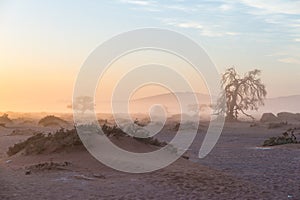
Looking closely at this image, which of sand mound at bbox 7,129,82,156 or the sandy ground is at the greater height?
sand mound at bbox 7,129,82,156

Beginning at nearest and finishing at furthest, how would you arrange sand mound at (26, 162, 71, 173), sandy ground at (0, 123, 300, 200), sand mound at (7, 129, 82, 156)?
1. sandy ground at (0, 123, 300, 200)
2. sand mound at (26, 162, 71, 173)
3. sand mound at (7, 129, 82, 156)

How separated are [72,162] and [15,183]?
13.7ft

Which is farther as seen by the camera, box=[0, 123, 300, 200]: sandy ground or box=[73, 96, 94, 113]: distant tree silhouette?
box=[73, 96, 94, 113]: distant tree silhouette

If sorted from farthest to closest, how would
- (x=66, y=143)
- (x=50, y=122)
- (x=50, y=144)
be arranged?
1. (x=50, y=122)
2. (x=50, y=144)
3. (x=66, y=143)

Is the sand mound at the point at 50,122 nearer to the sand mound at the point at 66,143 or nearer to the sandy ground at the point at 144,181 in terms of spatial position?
the sand mound at the point at 66,143

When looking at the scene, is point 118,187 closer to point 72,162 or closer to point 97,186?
point 97,186

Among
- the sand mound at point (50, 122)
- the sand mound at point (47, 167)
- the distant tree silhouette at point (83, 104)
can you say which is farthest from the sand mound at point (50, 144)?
the distant tree silhouette at point (83, 104)

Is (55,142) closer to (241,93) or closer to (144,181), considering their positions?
(144,181)

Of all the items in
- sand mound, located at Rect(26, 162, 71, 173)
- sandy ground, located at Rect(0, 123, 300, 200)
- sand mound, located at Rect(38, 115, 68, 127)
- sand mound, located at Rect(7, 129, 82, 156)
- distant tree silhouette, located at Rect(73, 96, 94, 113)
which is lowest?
sandy ground, located at Rect(0, 123, 300, 200)

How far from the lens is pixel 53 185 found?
13.2 meters

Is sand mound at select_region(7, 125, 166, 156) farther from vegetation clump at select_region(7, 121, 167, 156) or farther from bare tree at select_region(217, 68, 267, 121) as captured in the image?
bare tree at select_region(217, 68, 267, 121)

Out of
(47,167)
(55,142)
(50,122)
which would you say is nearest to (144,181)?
(47,167)

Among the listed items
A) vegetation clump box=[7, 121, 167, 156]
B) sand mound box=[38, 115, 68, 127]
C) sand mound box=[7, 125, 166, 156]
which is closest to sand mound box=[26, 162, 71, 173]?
sand mound box=[7, 125, 166, 156]

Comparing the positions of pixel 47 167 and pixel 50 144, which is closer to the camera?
pixel 47 167
